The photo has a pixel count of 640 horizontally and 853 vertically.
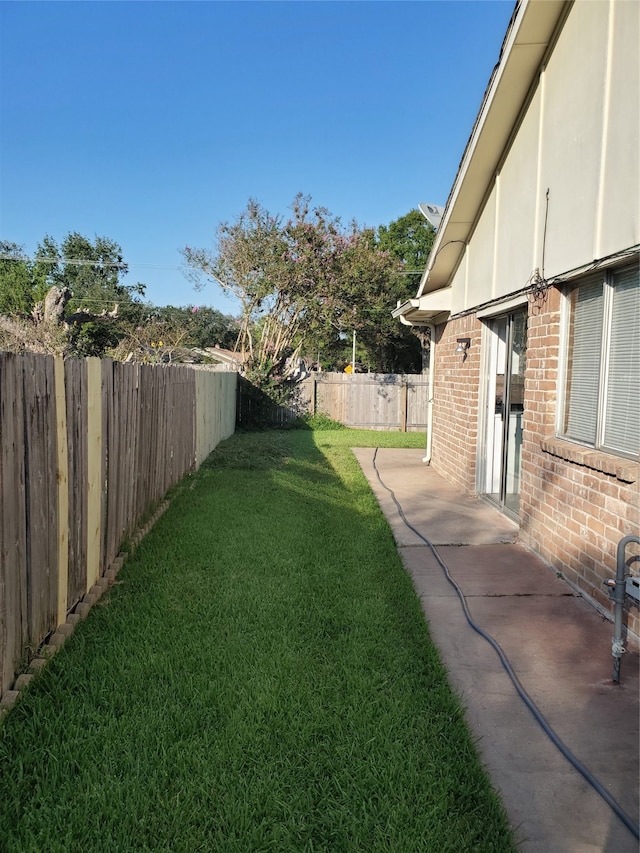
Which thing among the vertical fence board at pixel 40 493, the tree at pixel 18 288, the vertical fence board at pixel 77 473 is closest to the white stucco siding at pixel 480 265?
the vertical fence board at pixel 77 473

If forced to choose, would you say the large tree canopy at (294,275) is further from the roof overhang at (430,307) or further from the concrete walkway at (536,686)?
the concrete walkway at (536,686)

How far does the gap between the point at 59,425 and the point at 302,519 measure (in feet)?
10.9

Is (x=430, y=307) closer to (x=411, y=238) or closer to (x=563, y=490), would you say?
(x=563, y=490)

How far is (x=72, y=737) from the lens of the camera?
2547 mm

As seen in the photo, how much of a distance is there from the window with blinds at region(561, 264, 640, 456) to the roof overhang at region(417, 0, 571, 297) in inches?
84.6

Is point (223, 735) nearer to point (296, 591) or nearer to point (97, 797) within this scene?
point (97, 797)

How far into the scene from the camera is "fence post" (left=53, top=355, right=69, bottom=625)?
3.32 meters

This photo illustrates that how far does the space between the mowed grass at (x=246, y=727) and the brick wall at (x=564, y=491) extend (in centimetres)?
130

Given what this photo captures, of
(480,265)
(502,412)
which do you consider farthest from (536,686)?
(480,265)

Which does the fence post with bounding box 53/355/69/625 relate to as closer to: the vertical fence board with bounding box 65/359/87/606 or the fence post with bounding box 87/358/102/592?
the vertical fence board with bounding box 65/359/87/606

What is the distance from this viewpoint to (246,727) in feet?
8.71

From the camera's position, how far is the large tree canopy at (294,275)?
16500 millimetres

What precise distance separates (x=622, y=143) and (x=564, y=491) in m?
2.54

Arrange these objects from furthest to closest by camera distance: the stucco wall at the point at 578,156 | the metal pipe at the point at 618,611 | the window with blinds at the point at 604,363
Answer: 1. the window with blinds at the point at 604,363
2. the stucco wall at the point at 578,156
3. the metal pipe at the point at 618,611
